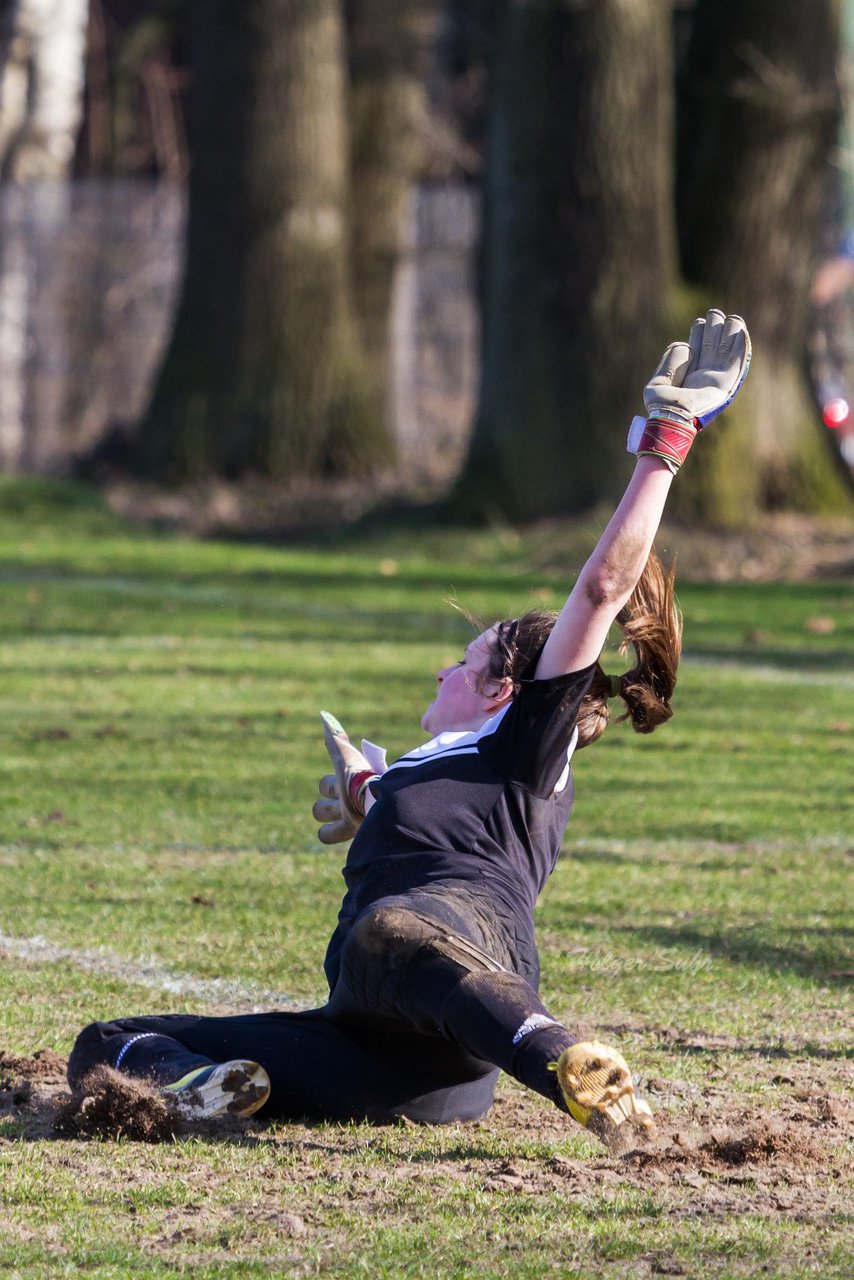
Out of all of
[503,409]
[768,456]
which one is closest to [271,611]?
[503,409]

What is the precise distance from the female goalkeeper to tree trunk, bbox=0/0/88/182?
63.9 ft

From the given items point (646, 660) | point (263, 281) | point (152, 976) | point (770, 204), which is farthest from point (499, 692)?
point (263, 281)

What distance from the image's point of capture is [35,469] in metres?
19.7

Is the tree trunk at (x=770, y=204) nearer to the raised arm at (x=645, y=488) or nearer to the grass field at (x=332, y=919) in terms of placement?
the grass field at (x=332, y=919)

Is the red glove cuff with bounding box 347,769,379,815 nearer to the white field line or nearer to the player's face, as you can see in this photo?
the player's face

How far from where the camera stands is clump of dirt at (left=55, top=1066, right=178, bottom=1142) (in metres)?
3.44

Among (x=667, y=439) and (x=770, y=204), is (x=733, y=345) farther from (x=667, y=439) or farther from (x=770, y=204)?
(x=770, y=204)

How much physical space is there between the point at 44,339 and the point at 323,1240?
18948 millimetres

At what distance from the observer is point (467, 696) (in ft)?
12.5

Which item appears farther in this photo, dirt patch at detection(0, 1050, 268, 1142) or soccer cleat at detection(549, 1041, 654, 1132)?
dirt patch at detection(0, 1050, 268, 1142)

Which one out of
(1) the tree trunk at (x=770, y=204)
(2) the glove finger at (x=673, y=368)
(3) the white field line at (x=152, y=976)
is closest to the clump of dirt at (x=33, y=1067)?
(3) the white field line at (x=152, y=976)

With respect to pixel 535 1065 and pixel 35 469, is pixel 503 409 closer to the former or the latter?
pixel 35 469

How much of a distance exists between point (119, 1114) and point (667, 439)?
5.12 ft

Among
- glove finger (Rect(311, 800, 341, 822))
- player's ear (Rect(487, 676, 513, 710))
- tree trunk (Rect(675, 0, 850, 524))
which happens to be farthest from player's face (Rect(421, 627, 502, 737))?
tree trunk (Rect(675, 0, 850, 524))
